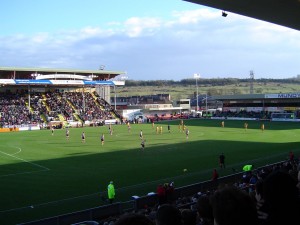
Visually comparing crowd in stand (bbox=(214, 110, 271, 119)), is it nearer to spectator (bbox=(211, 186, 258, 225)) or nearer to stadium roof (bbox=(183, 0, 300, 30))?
stadium roof (bbox=(183, 0, 300, 30))

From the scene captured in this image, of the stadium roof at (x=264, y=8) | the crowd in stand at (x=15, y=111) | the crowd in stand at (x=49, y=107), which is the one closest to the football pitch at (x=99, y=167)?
the stadium roof at (x=264, y=8)

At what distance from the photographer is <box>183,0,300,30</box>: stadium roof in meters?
11.3

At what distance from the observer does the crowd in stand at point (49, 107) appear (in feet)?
224

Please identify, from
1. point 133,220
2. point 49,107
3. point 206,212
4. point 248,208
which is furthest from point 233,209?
point 49,107

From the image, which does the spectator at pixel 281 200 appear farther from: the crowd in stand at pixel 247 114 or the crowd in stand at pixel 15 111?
the crowd in stand at pixel 247 114

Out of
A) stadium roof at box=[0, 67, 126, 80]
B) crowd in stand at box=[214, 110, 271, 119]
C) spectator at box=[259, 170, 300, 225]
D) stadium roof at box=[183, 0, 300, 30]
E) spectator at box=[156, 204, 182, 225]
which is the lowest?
crowd in stand at box=[214, 110, 271, 119]

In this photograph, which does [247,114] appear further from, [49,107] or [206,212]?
[206,212]

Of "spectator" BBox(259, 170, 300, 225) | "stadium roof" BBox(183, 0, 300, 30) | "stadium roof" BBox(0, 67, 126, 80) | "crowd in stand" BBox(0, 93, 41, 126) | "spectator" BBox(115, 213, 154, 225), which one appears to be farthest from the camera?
"stadium roof" BBox(0, 67, 126, 80)

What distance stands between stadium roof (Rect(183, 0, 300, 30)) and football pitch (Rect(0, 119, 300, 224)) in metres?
10.0

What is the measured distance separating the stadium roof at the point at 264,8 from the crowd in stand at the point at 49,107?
194 feet

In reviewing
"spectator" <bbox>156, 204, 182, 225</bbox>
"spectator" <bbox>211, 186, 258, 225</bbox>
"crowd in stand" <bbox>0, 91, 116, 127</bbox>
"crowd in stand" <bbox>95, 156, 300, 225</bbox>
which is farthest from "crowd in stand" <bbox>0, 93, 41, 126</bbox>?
"spectator" <bbox>211, 186, 258, 225</bbox>

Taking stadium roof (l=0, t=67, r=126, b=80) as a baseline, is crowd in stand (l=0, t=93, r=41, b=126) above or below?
below

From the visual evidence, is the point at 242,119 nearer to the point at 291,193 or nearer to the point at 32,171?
the point at 32,171

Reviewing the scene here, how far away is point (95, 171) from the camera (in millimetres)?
24562
